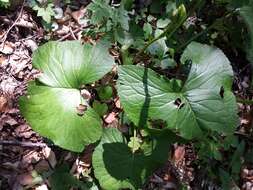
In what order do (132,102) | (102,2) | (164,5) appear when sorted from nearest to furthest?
(132,102), (102,2), (164,5)

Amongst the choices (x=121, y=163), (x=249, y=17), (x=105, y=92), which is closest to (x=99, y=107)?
(x=105, y=92)

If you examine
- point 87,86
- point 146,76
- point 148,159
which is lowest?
point 148,159

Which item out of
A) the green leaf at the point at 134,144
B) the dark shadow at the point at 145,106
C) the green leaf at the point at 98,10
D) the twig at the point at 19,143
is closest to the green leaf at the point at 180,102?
the dark shadow at the point at 145,106

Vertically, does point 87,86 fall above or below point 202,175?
above

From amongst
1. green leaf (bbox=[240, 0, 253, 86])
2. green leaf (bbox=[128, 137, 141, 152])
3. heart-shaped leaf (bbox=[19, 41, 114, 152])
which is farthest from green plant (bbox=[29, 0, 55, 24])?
green leaf (bbox=[240, 0, 253, 86])

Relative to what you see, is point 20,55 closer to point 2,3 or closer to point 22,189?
point 2,3

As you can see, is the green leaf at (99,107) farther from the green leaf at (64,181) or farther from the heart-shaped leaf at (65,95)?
the green leaf at (64,181)

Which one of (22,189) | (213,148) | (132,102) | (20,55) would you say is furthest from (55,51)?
(213,148)
